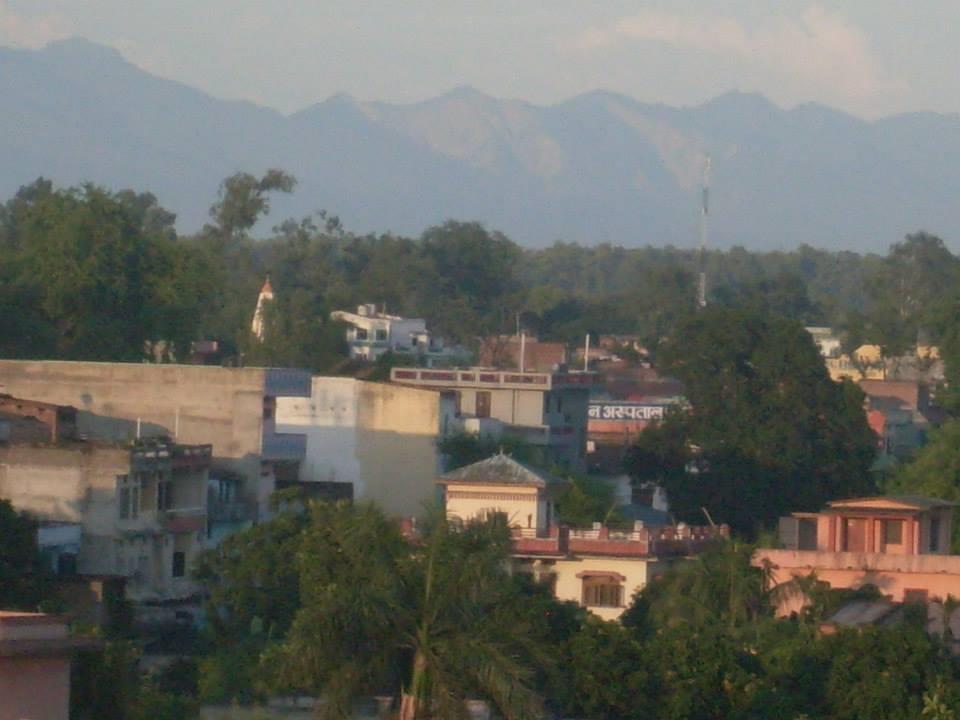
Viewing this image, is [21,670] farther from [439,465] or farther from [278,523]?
[439,465]

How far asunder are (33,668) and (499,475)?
21049 millimetres

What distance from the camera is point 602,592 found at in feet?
112

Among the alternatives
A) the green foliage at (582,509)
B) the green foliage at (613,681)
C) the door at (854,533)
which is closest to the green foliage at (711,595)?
the door at (854,533)

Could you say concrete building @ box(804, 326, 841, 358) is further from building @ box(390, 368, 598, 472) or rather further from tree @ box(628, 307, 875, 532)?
tree @ box(628, 307, 875, 532)

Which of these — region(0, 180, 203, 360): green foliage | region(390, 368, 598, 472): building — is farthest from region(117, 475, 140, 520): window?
region(0, 180, 203, 360): green foliage

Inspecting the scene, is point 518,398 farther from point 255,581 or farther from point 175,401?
point 255,581

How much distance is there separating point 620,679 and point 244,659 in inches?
187

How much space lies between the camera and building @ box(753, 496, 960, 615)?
3284 centimetres

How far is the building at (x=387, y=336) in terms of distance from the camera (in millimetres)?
71375

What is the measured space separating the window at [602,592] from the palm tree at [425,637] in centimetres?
1452

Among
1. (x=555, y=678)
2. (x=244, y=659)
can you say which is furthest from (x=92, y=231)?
(x=555, y=678)

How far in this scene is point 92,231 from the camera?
5088 cm

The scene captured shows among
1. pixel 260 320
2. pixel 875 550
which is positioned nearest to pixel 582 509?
pixel 875 550

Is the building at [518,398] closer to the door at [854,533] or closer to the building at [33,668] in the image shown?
the door at [854,533]
